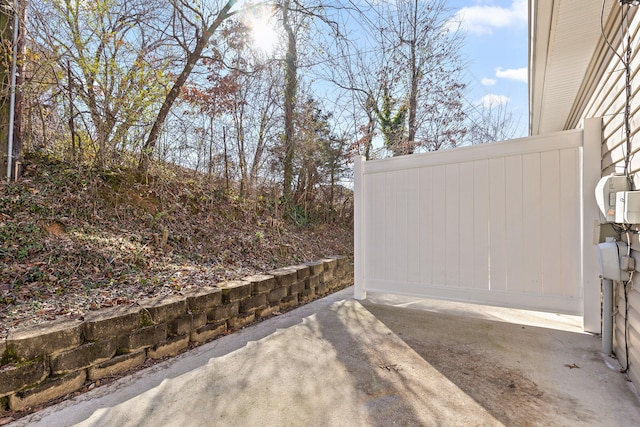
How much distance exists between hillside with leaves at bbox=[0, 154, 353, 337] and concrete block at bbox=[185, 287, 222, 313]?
0.16 m

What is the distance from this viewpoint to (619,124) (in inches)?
85.5

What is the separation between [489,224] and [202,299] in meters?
2.81

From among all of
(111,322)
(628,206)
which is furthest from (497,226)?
(111,322)

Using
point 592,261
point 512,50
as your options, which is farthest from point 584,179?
point 512,50

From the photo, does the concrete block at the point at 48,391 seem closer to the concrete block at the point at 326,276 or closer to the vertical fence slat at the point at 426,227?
the concrete block at the point at 326,276

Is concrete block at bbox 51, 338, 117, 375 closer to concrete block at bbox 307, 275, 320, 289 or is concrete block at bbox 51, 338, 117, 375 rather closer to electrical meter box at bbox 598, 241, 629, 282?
concrete block at bbox 307, 275, 320, 289

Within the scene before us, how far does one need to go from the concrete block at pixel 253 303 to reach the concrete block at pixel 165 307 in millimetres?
649

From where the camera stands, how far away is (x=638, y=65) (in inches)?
72.7

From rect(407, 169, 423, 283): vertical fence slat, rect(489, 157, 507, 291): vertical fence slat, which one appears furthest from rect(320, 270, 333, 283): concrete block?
rect(489, 157, 507, 291): vertical fence slat

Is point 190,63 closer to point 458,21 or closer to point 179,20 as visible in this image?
point 179,20

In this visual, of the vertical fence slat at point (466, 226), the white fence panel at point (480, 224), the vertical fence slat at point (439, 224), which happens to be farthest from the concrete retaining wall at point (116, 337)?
the vertical fence slat at point (466, 226)

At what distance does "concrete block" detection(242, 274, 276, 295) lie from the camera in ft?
10.3

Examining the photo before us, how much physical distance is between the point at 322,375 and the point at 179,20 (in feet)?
18.2

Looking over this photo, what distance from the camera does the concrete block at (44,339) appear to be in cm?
160
